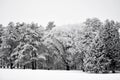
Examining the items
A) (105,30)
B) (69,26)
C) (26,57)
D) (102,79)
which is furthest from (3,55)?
(102,79)

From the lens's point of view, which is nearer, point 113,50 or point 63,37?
point 113,50

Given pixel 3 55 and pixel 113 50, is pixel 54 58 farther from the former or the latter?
pixel 113 50

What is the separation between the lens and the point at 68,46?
38188 mm

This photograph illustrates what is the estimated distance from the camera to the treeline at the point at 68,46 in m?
27.8

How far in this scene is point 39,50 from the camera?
37531 mm

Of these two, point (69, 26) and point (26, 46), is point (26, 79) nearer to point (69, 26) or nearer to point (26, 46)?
point (26, 46)

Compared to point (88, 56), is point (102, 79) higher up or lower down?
lower down

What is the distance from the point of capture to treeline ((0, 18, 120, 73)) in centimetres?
2780

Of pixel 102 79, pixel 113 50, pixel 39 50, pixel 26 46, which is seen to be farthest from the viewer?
pixel 39 50

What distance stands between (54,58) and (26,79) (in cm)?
2506

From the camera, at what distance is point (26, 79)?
44.7ft

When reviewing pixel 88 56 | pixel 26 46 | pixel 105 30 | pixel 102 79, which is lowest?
pixel 102 79

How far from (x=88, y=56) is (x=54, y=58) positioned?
1196 centimetres

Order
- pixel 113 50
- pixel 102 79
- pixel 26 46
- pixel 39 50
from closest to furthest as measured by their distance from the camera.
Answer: pixel 102 79, pixel 113 50, pixel 26 46, pixel 39 50
